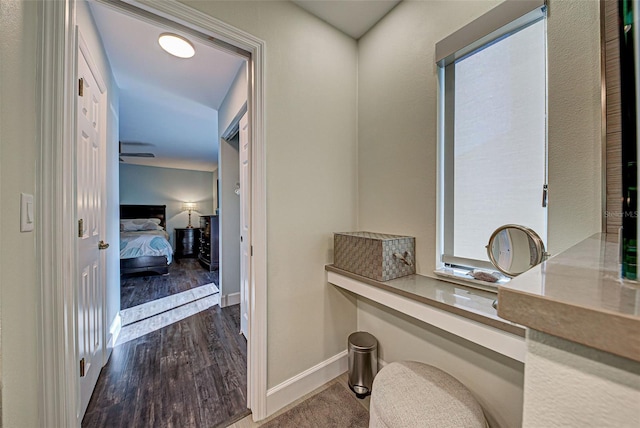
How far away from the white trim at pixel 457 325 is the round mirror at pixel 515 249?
0.83 ft

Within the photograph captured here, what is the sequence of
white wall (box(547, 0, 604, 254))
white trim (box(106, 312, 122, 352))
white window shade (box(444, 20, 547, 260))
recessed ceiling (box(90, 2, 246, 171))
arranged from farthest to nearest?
1. white trim (box(106, 312, 122, 352))
2. recessed ceiling (box(90, 2, 246, 171))
3. white window shade (box(444, 20, 547, 260))
4. white wall (box(547, 0, 604, 254))

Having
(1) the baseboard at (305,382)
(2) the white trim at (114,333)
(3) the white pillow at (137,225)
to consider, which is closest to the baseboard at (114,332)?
(2) the white trim at (114,333)

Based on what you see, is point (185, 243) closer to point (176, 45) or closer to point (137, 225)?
point (137, 225)

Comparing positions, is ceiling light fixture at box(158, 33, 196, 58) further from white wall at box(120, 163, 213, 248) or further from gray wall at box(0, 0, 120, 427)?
white wall at box(120, 163, 213, 248)

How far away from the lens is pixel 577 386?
0.27 metres

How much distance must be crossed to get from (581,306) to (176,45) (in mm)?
2550

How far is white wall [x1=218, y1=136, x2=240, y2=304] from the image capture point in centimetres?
304

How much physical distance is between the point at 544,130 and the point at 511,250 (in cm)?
55

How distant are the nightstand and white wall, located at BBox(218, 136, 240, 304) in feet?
12.6

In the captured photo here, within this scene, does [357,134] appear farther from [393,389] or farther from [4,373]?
[4,373]

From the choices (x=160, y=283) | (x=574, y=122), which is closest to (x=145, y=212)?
(x=160, y=283)

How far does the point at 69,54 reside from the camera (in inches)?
39.4

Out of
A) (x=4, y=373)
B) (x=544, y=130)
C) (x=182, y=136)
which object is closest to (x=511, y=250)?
(x=544, y=130)

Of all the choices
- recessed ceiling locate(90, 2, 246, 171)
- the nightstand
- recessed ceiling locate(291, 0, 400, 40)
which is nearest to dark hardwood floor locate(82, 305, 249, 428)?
recessed ceiling locate(90, 2, 246, 171)
